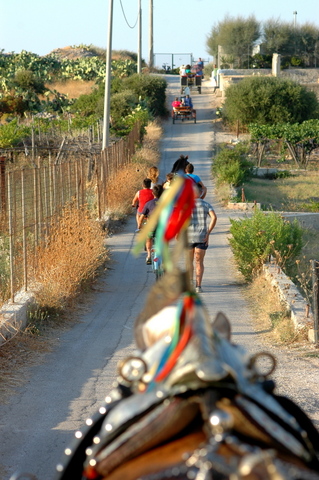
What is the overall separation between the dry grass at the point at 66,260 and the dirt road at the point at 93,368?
40 centimetres

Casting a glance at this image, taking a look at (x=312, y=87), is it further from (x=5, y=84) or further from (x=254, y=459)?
(x=254, y=459)

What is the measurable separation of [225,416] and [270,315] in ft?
26.6

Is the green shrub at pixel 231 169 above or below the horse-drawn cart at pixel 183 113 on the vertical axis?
below

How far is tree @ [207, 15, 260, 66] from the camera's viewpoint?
80.8 m

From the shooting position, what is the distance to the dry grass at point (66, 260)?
1016 centimetres

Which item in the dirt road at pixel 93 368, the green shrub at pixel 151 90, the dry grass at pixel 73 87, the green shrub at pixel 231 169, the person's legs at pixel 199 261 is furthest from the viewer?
the dry grass at pixel 73 87

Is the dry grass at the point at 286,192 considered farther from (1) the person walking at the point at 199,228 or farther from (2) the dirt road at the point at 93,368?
(1) the person walking at the point at 199,228

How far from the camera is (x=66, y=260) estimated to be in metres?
11.3

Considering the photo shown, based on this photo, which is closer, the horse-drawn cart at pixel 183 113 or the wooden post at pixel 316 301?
the wooden post at pixel 316 301

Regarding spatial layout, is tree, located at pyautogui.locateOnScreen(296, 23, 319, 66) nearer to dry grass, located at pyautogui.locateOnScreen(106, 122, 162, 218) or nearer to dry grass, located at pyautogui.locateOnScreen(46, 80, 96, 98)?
dry grass, located at pyautogui.locateOnScreen(46, 80, 96, 98)

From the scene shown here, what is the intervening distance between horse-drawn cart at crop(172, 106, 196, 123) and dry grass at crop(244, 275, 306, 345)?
1481 inches

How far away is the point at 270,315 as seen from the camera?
9.84 meters

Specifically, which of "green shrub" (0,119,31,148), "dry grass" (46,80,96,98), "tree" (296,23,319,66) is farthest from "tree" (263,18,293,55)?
"green shrub" (0,119,31,148)

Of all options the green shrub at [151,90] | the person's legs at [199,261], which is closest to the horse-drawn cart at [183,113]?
the green shrub at [151,90]
